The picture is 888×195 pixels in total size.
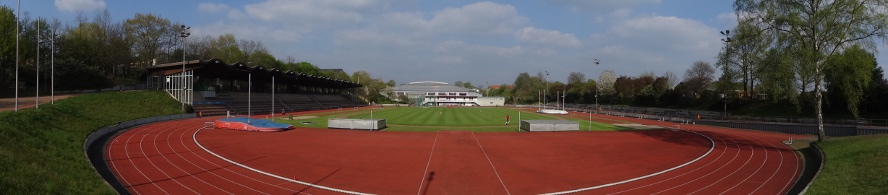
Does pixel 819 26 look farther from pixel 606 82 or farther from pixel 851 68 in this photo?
pixel 606 82

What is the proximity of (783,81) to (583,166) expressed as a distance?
12.3 metres

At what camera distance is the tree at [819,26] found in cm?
2058

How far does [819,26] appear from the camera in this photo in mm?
21438

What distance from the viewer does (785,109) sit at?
171 ft

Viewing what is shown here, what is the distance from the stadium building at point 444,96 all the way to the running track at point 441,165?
10481 cm

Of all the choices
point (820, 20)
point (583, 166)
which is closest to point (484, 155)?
point (583, 166)

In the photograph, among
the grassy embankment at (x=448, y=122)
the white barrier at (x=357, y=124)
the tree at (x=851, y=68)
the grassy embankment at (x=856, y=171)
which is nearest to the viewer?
the grassy embankment at (x=856, y=171)

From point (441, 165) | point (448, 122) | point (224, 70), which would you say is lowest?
point (441, 165)

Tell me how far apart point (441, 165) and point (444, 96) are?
144647 mm

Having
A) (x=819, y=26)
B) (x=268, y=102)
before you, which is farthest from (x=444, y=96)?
(x=819, y=26)

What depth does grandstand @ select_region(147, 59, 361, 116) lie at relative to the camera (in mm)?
52150

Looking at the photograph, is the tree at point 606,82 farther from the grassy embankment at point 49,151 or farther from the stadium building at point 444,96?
the grassy embankment at point 49,151

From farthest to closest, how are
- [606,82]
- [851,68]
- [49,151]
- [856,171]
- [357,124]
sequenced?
1. [606,82]
2. [357,124]
3. [851,68]
4. [49,151]
5. [856,171]

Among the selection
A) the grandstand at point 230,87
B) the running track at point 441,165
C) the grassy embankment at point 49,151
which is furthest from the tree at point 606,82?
the grassy embankment at point 49,151
